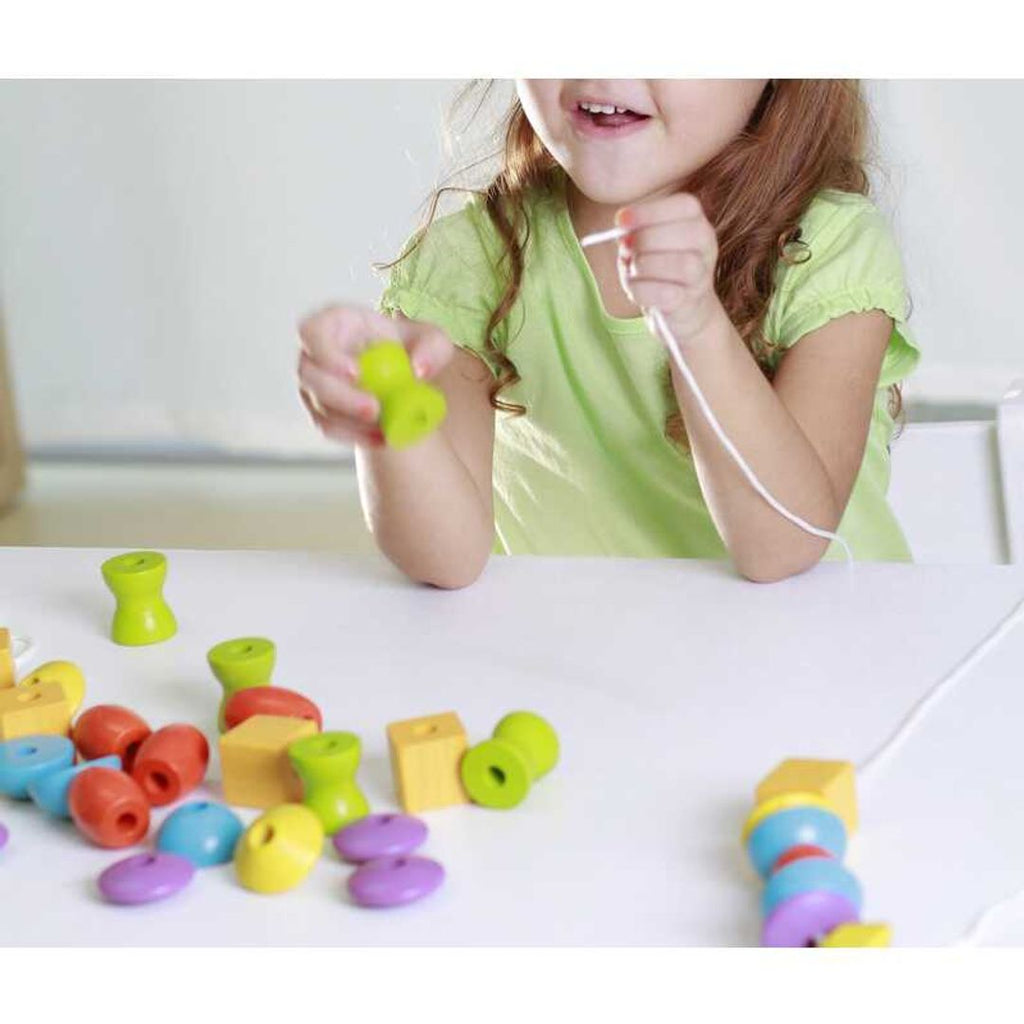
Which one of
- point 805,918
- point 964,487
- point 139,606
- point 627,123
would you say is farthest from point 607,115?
point 805,918

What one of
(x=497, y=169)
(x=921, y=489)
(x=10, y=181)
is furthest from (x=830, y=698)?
(x=10, y=181)

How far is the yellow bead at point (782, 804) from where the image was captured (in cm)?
66

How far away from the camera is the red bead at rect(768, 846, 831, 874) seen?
63cm

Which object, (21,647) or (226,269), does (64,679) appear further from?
(226,269)

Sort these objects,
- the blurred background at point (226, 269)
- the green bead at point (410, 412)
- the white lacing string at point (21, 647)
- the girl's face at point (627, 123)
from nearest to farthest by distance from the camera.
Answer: the green bead at point (410, 412), the white lacing string at point (21, 647), the girl's face at point (627, 123), the blurred background at point (226, 269)

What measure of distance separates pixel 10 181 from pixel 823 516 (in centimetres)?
228

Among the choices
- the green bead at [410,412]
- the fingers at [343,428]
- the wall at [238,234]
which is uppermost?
the green bead at [410,412]

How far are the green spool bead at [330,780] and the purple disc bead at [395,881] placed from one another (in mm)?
48

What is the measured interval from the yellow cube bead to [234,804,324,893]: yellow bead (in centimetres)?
20

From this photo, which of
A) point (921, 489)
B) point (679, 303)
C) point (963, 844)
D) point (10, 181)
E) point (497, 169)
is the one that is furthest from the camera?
point (10, 181)

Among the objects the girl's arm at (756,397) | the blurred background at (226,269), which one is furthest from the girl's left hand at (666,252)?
the blurred background at (226,269)

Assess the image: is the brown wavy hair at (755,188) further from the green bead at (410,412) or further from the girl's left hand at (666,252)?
the green bead at (410,412)

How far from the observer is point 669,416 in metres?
1.26

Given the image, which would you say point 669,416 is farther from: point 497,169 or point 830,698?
point 830,698
